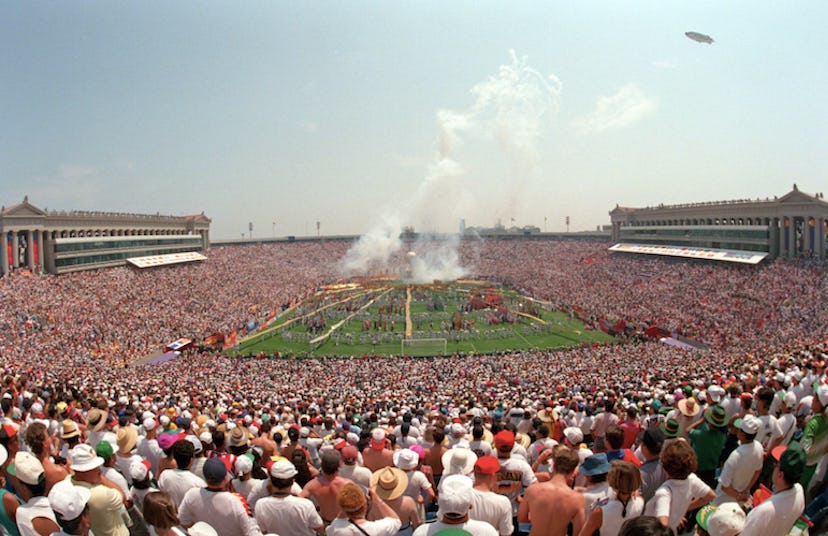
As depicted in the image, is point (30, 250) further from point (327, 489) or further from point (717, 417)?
point (717, 417)

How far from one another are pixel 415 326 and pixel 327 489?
37.3 meters

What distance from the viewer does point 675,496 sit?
4.69m

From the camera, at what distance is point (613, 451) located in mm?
5617

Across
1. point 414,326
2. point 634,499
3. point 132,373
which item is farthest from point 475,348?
point 634,499

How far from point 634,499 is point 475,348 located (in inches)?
1263

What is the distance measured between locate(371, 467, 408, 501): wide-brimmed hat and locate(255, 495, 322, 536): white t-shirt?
71 cm

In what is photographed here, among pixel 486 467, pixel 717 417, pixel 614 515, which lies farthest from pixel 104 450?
pixel 717 417

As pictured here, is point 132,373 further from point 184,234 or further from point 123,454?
point 184,234

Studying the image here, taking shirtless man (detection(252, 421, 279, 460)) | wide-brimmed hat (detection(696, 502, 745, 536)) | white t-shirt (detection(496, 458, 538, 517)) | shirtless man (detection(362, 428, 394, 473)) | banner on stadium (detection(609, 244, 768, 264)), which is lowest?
shirtless man (detection(252, 421, 279, 460))

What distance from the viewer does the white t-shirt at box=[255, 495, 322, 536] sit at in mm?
4991

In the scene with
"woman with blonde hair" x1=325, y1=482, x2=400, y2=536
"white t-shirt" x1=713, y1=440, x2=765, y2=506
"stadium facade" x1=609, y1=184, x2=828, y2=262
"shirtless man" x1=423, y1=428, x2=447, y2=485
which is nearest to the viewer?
"woman with blonde hair" x1=325, y1=482, x2=400, y2=536

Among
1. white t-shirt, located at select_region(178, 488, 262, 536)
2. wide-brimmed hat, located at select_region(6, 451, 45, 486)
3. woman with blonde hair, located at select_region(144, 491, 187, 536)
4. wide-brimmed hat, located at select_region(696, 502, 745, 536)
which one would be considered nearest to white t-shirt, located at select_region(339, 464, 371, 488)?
white t-shirt, located at select_region(178, 488, 262, 536)

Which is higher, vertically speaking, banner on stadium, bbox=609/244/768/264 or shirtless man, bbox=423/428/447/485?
banner on stadium, bbox=609/244/768/264

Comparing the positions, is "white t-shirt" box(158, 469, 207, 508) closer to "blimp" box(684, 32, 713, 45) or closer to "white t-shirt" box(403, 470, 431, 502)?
"white t-shirt" box(403, 470, 431, 502)
